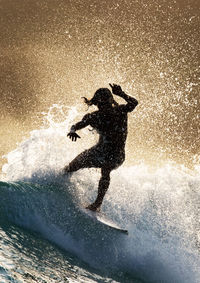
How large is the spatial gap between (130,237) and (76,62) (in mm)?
8857

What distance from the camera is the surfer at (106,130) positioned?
5898 mm

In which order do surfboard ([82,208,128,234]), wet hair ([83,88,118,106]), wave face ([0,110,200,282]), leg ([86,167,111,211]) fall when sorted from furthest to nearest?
1. leg ([86,167,111,211])
2. surfboard ([82,208,128,234])
3. wet hair ([83,88,118,106])
4. wave face ([0,110,200,282])

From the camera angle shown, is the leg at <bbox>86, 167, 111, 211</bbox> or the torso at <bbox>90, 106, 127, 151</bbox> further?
the leg at <bbox>86, 167, 111, 211</bbox>

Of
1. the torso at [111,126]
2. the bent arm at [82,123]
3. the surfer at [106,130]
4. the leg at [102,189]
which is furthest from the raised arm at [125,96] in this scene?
the leg at [102,189]

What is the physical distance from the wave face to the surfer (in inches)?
21.5

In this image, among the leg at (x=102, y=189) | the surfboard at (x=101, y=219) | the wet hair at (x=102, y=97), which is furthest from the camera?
the leg at (x=102, y=189)

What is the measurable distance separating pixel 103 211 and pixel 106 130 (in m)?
1.87

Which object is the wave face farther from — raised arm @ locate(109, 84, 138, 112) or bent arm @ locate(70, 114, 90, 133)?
raised arm @ locate(109, 84, 138, 112)

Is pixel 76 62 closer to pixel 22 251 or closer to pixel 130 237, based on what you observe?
pixel 130 237

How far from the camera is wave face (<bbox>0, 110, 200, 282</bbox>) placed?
5.65m

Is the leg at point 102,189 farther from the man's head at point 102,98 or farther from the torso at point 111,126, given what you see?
the man's head at point 102,98

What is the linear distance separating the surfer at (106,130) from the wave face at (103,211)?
21.5 inches

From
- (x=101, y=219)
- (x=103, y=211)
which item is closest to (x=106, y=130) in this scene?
(x=101, y=219)

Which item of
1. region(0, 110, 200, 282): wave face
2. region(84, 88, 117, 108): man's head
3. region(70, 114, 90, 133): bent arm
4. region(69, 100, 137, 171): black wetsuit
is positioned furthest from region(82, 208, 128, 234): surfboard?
region(84, 88, 117, 108): man's head
